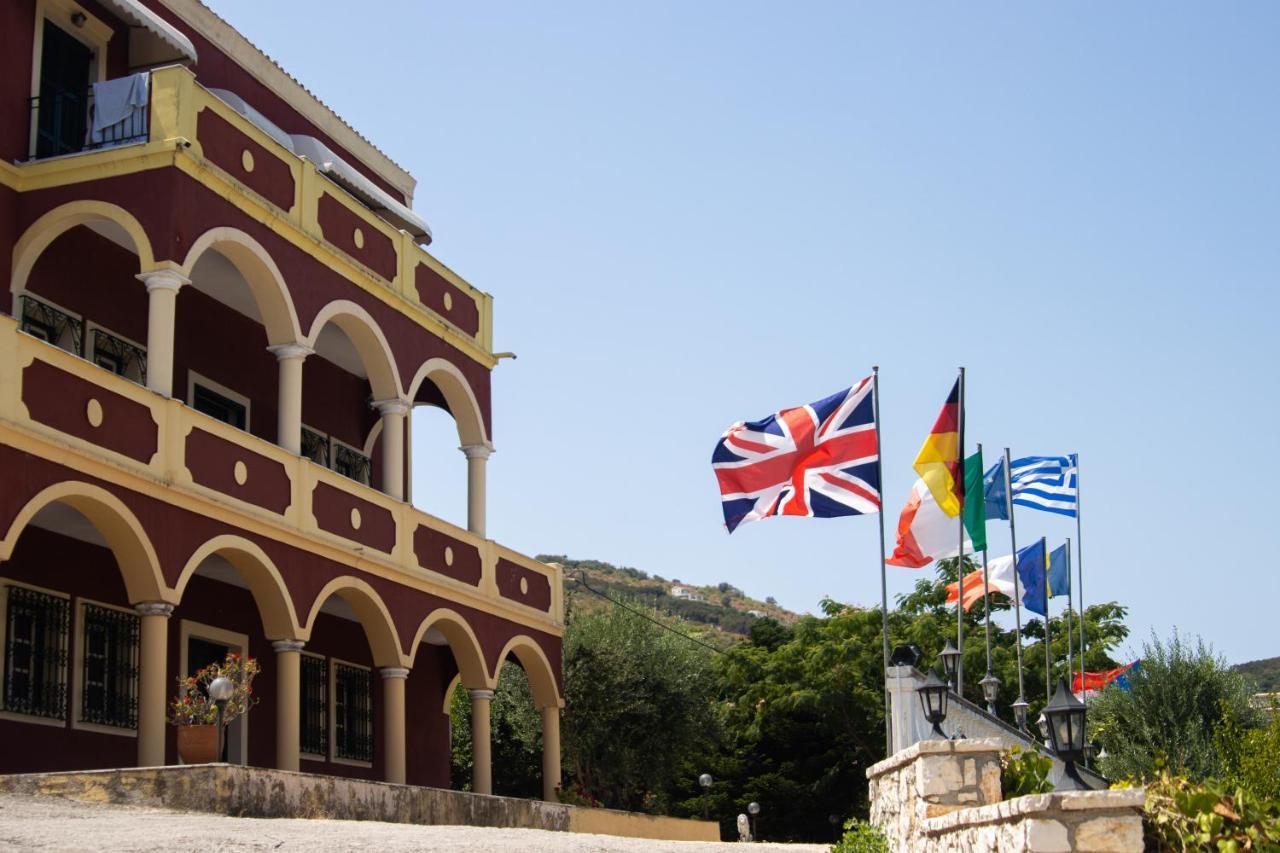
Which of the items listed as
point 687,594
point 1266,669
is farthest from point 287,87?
point 687,594

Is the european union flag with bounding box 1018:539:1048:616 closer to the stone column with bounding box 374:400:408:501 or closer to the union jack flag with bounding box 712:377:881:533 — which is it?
the union jack flag with bounding box 712:377:881:533

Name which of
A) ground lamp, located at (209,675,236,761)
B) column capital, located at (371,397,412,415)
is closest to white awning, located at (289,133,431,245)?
column capital, located at (371,397,412,415)

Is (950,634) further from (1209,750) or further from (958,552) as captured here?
(958,552)

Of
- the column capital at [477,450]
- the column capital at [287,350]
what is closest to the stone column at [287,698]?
the column capital at [287,350]

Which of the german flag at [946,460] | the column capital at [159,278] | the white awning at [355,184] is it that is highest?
the white awning at [355,184]

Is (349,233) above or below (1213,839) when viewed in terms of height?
above

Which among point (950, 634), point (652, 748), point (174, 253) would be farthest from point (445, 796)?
point (950, 634)

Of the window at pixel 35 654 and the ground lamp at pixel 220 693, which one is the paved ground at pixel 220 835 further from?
the window at pixel 35 654

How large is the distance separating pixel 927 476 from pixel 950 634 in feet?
71.5

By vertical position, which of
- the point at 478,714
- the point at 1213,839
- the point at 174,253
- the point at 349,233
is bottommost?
the point at 1213,839

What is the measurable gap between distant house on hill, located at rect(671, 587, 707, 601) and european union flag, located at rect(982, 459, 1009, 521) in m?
77.7

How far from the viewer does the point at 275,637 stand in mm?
19688

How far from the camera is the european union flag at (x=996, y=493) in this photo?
2888 centimetres

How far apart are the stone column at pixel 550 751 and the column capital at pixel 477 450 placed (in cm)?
410
